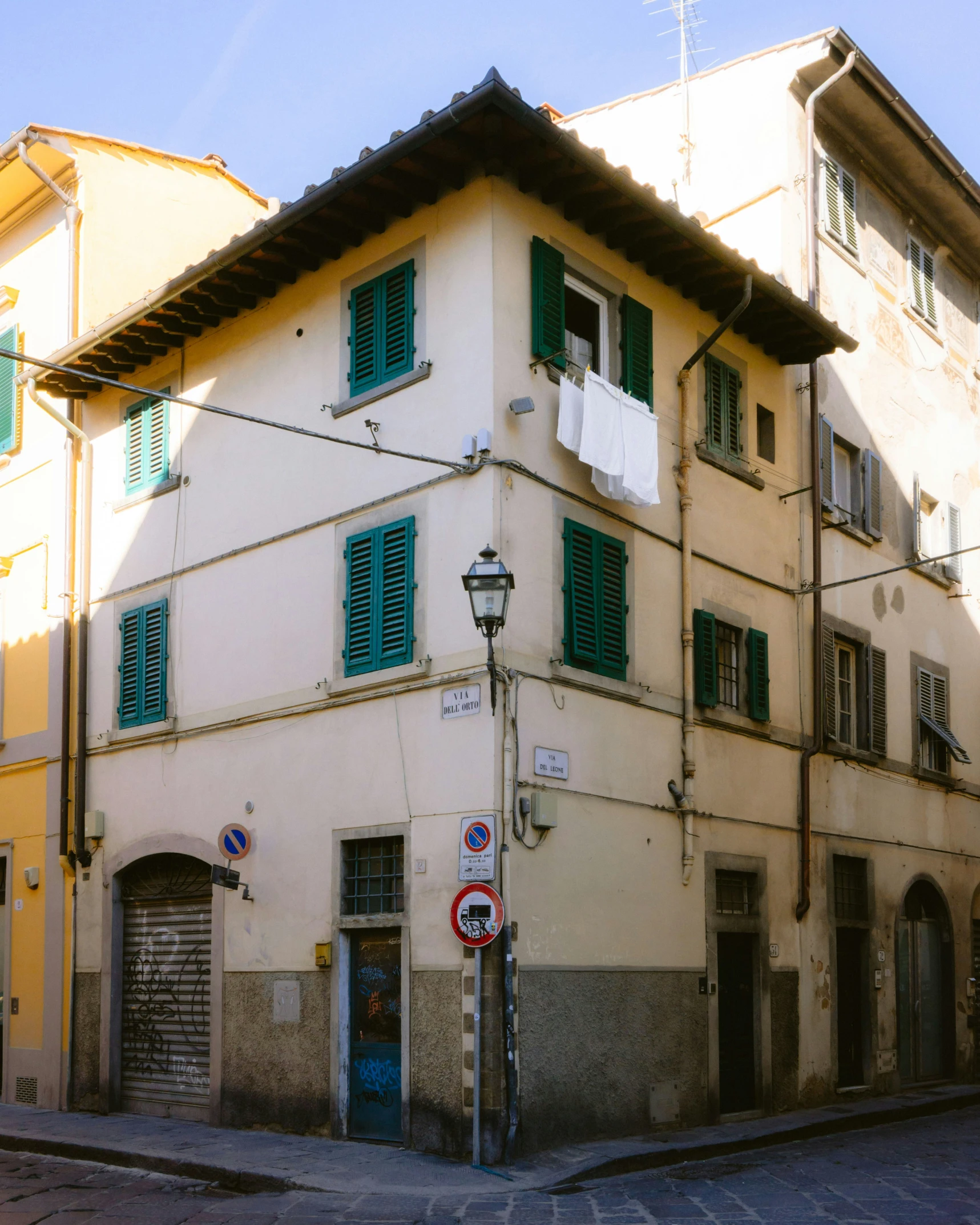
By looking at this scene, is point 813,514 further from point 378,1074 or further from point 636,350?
point 378,1074

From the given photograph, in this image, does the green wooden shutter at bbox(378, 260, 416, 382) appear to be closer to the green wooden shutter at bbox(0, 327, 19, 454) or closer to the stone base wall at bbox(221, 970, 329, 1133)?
the stone base wall at bbox(221, 970, 329, 1133)

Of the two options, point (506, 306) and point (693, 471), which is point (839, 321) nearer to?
point (693, 471)

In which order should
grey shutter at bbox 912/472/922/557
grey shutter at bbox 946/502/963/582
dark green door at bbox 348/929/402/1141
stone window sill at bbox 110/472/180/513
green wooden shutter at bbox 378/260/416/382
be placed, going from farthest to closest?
grey shutter at bbox 946/502/963/582, grey shutter at bbox 912/472/922/557, stone window sill at bbox 110/472/180/513, green wooden shutter at bbox 378/260/416/382, dark green door at bbox 348/929/402/1141

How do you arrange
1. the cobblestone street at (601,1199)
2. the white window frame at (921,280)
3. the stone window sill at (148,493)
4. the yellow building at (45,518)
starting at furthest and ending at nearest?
the white window frame at (921,280) < the yellow building at (45,518) < the stone window sill at (148,493) < the cobblestone street at (601,1199)

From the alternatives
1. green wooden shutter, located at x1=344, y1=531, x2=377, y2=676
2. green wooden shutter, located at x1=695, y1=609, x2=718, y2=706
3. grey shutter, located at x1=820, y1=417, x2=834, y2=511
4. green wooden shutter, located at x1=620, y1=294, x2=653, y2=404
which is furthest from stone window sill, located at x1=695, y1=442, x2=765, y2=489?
green wooden shutter, located at x1=344, y1=531, x2=377, y2=676

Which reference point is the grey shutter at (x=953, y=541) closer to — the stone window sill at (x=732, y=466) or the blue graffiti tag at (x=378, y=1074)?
the stone window sill at (x=732, y=466)

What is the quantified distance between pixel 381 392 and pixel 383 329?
2.15ft

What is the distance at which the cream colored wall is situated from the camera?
1741cm

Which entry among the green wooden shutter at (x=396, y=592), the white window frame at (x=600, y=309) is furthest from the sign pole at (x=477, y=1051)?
the white window frame at (x=600, y=309)

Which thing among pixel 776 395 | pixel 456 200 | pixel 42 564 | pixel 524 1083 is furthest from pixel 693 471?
pixel 42 564

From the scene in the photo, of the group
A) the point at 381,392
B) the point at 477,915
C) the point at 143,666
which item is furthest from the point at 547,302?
the point at 143,666

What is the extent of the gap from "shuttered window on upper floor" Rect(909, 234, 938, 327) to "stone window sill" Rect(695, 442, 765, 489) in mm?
5881

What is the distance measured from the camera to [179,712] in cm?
1509

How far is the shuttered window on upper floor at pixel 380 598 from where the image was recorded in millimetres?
12805
